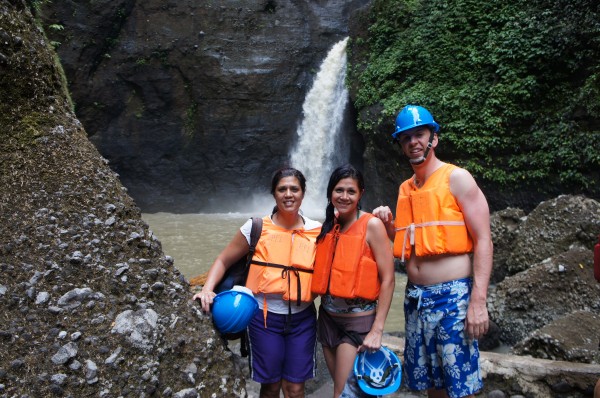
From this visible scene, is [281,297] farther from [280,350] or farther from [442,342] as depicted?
[442,342]

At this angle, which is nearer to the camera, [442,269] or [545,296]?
[442,269]

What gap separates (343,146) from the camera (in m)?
16.4

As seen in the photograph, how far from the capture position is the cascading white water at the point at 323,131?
1647cm

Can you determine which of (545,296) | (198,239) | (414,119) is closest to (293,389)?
(414,119)

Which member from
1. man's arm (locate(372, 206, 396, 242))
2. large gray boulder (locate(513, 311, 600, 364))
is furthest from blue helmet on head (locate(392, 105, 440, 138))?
large gray boulder (locate(513, 311, 600, 364))

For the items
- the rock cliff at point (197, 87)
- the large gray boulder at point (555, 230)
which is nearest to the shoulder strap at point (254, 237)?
the large gray boulder at point (555, 230)

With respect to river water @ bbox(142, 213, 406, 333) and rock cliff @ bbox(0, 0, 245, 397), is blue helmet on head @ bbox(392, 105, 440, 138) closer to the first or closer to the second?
rock cliff @ bbox(0, 0, 245, 397)

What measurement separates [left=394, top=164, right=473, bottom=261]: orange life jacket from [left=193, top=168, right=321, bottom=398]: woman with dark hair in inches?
22.1

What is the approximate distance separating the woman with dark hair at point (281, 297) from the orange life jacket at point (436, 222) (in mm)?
560

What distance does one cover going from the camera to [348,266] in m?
2.34

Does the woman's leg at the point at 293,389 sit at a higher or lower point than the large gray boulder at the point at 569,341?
higher

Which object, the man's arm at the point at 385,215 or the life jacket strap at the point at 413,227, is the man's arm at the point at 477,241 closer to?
the life jacket strap at the point at 413,227

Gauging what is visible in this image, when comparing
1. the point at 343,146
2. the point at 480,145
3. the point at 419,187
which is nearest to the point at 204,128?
the point at 343,146

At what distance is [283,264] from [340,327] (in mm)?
452
